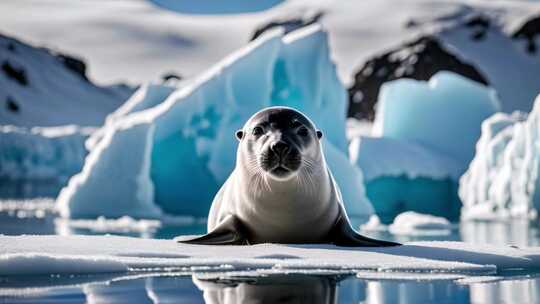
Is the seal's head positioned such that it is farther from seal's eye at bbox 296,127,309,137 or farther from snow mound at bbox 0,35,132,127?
snow mound at bbox 0,35,132,127

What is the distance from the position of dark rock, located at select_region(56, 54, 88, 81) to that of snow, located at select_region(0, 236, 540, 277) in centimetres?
8950

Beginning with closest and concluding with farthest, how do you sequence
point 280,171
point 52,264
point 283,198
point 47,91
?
point 52,264
point 280,171
point 283,198
point 47,91

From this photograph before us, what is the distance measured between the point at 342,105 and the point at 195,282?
1562 cm

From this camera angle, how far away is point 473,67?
53.3 m

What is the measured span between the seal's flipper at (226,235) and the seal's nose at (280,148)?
80 centimetres

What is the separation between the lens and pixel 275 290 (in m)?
3.46

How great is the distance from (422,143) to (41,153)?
23.2 metres

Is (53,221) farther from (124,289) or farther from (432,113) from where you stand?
(432,113)

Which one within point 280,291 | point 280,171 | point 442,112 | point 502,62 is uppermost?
point 502,62

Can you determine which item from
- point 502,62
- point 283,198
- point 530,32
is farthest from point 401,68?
point 283,198

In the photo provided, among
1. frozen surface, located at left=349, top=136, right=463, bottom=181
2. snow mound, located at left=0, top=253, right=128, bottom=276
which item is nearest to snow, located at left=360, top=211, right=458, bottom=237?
snow mound, located at left=0, top=253, right=128, bottom=276

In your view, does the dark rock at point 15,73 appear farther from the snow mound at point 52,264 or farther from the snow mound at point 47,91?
the snow mound at point 52,264

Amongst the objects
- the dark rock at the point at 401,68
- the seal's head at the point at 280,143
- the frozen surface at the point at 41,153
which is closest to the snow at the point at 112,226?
the seal's head at the point at 280,143

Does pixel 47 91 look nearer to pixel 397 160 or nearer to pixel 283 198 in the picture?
pixel 397 160
